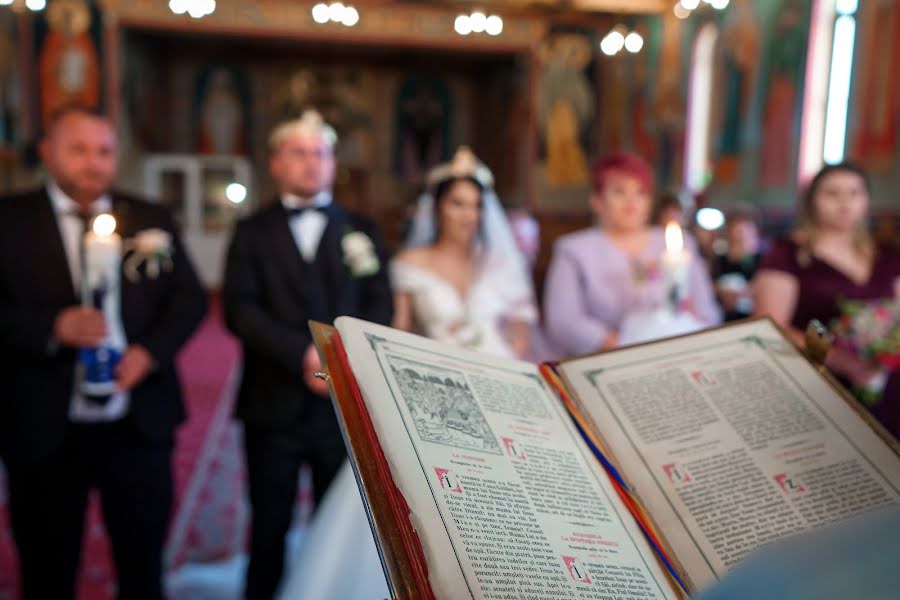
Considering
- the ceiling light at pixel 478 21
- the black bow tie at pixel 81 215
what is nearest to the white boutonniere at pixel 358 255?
the black bow tie at pixel 81 215

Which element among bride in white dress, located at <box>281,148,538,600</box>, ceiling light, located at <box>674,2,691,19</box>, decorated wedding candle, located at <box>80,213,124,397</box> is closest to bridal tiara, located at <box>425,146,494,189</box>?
bride in white dress, located at <box>281,148,538,600</box>

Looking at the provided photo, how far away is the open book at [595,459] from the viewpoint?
28.8 inches

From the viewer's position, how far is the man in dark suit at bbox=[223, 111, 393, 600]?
115 inches

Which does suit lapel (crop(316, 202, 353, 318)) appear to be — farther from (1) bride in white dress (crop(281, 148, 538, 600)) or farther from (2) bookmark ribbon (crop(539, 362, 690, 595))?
(2) bookmark ribbon (crop(539, 362, 690, 595))

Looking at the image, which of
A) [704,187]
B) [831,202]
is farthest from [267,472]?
[704,187]

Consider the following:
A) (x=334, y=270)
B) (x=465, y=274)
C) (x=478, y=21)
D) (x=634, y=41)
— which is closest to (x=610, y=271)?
(x=465, y=274)

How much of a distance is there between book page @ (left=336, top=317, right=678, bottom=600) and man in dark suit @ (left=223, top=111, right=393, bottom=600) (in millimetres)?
2020

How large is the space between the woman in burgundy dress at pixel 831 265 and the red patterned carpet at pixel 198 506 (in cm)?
287

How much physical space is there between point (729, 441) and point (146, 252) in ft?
7.43

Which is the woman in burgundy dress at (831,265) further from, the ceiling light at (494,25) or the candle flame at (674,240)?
the ceiling light at (494,25)

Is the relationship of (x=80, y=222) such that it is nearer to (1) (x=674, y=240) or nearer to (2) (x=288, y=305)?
(2) (x=288, y=305)

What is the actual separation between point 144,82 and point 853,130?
13.6 metres

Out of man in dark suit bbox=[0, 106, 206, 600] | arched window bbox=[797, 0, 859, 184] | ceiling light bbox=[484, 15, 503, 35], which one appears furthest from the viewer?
ceiling light bbox=[484, 15, 503, 35]

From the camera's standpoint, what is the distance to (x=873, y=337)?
2.63 meters
